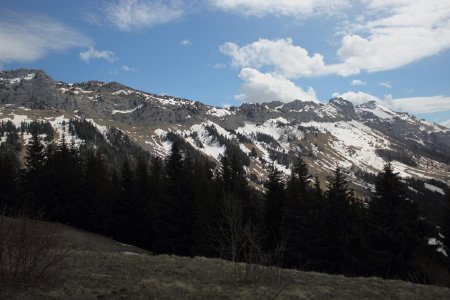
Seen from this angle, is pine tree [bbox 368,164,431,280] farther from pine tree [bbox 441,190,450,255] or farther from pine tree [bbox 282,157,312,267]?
pine tree [bbox 282,157,312,267]

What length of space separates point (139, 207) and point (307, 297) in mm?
38427

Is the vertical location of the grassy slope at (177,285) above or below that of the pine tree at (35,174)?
below

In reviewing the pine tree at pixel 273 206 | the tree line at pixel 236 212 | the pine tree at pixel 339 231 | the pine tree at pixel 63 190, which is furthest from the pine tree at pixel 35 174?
the pine tree at pixel 339 231

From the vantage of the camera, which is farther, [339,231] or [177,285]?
[339,231]

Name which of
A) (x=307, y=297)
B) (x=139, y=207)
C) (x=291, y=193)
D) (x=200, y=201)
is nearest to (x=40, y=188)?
(x=139, y=207)

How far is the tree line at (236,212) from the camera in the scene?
30641 millimetres

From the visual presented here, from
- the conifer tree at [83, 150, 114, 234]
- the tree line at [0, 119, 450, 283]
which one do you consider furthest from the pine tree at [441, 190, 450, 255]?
the conifer tree at [83, 150, 114, 234]

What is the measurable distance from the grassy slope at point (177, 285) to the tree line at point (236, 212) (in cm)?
189

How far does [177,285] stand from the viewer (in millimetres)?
15359

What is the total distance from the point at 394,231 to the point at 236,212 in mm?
14222

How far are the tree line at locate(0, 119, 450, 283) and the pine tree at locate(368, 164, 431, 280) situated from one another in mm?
79

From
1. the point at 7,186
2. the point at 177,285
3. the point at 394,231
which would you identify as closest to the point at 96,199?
the point at 7,186

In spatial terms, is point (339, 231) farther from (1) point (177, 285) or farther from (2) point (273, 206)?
(1) point (177, 285)

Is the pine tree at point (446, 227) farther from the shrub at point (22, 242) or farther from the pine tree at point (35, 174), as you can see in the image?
the pine tree at point (35, 174)
